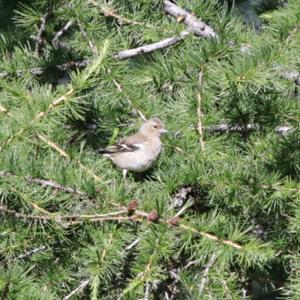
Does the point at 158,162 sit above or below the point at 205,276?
below

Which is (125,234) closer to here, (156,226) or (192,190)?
(156,226)

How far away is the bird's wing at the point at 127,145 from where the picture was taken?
378 cm

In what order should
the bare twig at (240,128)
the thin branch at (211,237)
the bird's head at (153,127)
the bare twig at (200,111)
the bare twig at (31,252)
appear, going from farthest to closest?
the bird's head at (153,127) → the bare twig at (240,128) → the bare twig at (200,111) → the bare twig at (31,252) → the thin branch at (211,237)

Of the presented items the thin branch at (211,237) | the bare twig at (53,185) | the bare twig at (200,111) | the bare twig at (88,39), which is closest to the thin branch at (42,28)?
the bare twig at (88,39)

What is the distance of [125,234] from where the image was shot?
2.75 metres

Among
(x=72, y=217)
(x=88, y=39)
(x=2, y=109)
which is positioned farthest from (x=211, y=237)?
(x=88, y=39)

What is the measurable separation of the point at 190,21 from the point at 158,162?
2.70 feet

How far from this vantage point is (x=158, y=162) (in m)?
3.59

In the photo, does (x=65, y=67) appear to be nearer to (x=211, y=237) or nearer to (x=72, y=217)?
(x=72, y=217)

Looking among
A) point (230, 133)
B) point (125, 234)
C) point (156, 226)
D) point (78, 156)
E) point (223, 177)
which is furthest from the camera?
point (230, 133)

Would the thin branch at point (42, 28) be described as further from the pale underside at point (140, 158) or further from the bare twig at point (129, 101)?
the pale underside at point (140, 158)

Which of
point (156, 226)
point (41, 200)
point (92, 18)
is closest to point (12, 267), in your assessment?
point (41, 200)

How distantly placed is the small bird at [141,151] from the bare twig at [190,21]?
0.56 m

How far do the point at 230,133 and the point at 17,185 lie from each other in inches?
47.4
